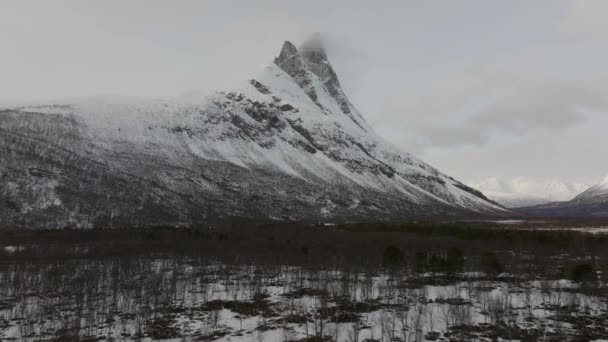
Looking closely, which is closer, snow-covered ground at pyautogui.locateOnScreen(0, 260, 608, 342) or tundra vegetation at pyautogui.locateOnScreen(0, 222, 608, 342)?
snow-covered ground at pyautogui.locateOnScreen(0, 260, 608, 342)

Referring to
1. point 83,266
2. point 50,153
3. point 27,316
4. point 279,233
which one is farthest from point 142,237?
point 50,153

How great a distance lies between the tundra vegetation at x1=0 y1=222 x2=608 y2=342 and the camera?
2328 cm

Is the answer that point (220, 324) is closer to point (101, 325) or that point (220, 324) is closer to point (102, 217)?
point (101, 325)

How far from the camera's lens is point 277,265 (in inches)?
1758

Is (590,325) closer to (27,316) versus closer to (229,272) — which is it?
(229,272)

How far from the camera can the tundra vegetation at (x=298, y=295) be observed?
76.4ft

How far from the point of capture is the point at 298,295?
1245 inches

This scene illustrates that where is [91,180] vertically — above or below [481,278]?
above

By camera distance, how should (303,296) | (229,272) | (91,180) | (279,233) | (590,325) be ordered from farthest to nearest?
(91,180)
(279,233)
(229,272)
(303,296)
(590,325)

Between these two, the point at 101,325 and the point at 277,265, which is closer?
the point at 101,325

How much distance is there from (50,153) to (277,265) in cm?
12330

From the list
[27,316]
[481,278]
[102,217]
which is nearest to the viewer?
[27,316]

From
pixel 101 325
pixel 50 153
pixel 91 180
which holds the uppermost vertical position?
pixel 50 153

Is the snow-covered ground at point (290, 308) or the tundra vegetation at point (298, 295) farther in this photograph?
the tundra vegetation at point (298, 295)
